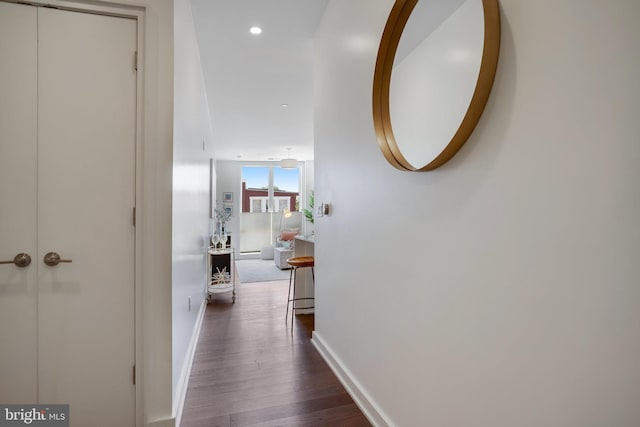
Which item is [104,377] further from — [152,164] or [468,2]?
[468,2]

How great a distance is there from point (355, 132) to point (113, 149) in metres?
1.37

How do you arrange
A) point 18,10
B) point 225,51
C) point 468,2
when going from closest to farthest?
point 468,2
point 18,10
point 225,51

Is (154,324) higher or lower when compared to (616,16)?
lower

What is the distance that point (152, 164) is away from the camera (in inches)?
63.9

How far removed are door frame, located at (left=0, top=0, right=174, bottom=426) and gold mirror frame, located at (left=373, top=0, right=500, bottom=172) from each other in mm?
1115

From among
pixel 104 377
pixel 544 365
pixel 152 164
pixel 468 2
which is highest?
pixel 468 2

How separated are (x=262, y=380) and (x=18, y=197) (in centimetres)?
178

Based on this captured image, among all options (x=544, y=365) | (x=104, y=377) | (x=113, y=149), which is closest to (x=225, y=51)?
(x=113, y=149)

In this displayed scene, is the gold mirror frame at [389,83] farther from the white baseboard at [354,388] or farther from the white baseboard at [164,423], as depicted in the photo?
the white baseboard at [164,423]

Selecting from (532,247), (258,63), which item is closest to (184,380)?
(532,247)

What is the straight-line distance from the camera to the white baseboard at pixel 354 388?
164cm

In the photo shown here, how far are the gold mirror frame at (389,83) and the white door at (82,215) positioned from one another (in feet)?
4.29

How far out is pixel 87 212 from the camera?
5.22ft

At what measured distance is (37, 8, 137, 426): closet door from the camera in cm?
154
